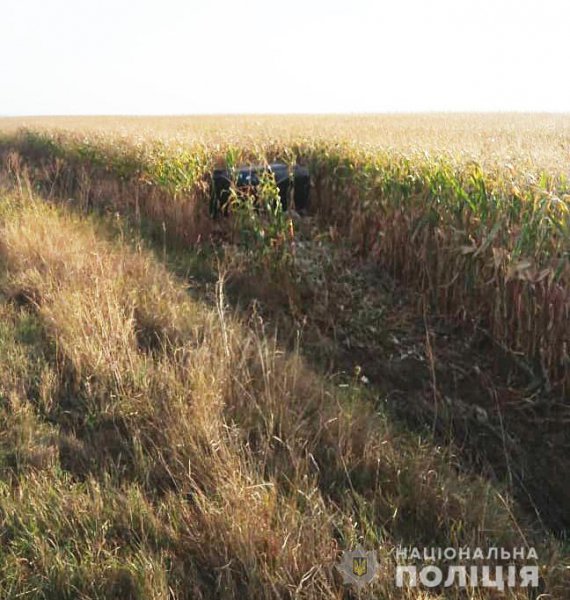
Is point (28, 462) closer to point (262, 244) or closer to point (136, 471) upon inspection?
point (136, 471)

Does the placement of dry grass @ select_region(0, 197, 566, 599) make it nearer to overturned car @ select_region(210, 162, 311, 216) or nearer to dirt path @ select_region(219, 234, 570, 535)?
dirt path @ select_region(219, 234, 570, 535)

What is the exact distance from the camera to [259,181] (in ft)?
18.9

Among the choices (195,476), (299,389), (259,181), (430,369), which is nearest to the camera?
(195,476)

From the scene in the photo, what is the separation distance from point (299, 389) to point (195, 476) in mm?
983

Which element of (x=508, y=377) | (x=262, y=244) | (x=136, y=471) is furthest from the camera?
(x=262, y=244)

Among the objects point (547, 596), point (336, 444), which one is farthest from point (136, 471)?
point (547, 596)

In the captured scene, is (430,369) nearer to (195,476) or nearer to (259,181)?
(195,476)

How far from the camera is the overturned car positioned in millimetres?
5852

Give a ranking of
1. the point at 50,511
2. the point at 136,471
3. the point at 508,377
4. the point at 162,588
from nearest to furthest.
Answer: the point at 162,588 → the point at 50,511 → the point at 136,471 → the point at 508,377

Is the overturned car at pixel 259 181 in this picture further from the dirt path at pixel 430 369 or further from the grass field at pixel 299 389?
the dirt path at pixel 430 369

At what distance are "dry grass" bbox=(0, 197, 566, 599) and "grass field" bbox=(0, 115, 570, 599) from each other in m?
0.01

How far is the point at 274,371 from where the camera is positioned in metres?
3.26

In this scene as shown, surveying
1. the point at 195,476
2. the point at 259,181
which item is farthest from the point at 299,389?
the point at 259,181

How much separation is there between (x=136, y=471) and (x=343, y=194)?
4.50 meters
